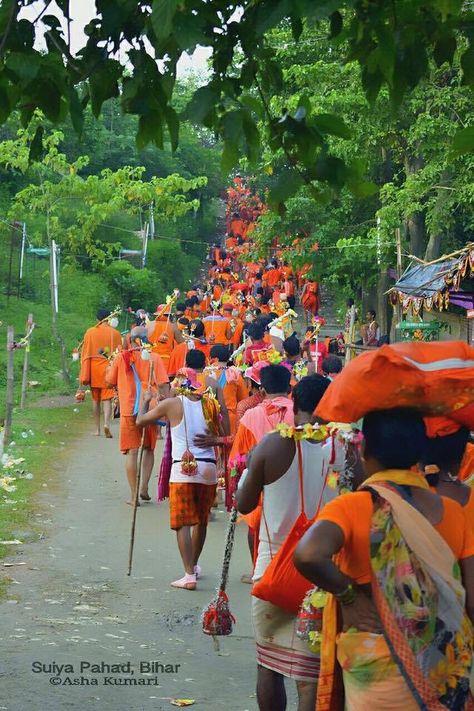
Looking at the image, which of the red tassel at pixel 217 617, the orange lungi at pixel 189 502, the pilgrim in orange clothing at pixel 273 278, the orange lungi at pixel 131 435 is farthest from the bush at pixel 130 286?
the red tassel at pixel 217 617

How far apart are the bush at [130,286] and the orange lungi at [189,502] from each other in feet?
94.3

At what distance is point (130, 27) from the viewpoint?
18.5 feet

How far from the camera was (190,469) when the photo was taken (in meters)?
9.72

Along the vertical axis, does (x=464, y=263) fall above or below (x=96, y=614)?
above

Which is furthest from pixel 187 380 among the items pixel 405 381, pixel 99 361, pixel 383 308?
pixel 383 308

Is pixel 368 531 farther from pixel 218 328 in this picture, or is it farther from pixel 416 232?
pixel 416 232

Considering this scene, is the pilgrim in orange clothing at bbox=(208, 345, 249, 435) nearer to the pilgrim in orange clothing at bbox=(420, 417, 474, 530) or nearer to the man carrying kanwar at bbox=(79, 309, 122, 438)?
the man carrying kanwar at bbox=(79, 309, 122, 438)

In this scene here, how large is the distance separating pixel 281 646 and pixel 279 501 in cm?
65

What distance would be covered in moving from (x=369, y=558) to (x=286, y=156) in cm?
240

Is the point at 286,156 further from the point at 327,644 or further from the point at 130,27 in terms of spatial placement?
the point at 327,644

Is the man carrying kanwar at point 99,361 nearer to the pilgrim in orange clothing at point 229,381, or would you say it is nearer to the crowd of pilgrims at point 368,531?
the pilgrim in orange clothing at point 229,381

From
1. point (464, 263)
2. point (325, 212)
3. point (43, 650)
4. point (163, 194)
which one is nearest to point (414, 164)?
point (325, 212)

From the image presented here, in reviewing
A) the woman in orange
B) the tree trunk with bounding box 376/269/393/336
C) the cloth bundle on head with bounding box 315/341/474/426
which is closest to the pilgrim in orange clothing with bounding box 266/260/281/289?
the tree trunk with bounding box 376/269/393/336

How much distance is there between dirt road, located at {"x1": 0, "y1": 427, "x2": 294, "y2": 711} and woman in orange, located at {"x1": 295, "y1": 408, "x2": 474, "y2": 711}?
2954mm
